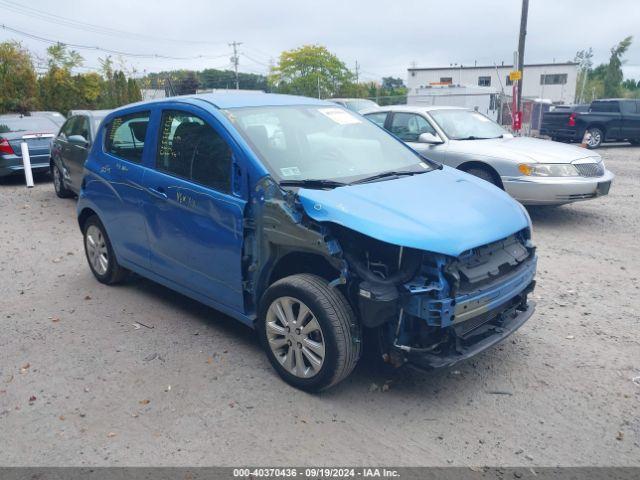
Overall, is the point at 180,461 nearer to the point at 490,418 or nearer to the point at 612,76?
the point at 490,418

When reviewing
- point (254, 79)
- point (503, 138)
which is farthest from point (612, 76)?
point (503, 138)

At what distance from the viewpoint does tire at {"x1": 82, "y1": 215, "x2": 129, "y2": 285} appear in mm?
5586

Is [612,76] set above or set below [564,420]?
above

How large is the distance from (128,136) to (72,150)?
15.8 ft

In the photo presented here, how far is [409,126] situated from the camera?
9.32 metres

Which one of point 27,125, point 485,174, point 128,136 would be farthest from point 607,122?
point 128,136

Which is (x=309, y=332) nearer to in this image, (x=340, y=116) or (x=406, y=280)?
(x=406, y=280)

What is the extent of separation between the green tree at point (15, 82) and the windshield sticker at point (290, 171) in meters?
21.5

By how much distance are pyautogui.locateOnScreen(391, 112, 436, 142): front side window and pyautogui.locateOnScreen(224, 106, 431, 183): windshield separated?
13.9 feet

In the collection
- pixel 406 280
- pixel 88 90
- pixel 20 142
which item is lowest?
pixel 406 280

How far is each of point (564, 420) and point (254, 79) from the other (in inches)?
3454

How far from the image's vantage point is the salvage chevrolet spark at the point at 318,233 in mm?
3377

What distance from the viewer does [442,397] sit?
12.1 feet

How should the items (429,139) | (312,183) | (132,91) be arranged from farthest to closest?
1. (132,91)
2. (429,139)
3. (312,183)
